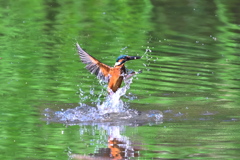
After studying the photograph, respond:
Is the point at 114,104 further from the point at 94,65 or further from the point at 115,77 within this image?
the point at 94,65

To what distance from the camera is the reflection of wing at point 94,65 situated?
26.2ft

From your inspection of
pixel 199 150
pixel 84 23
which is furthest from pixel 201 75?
pixel 84 23

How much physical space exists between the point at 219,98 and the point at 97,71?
5.62 ft

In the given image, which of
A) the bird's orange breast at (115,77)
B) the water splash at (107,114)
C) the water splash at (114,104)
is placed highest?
the bird's orange breast at (115,77)

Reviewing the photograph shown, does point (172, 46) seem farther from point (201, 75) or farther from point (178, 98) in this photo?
point (178, 98)

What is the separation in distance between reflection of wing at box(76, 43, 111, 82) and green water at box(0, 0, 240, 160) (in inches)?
23.8

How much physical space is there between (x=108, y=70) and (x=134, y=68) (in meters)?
2.58

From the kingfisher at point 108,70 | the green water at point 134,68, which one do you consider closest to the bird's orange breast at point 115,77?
the kingfisher at point 108,70

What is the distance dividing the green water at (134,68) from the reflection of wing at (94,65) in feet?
1.98

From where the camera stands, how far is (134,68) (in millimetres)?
10664

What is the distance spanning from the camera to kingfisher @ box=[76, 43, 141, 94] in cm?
799

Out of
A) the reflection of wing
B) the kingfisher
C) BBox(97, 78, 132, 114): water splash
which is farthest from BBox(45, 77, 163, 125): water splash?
the reflection of wing

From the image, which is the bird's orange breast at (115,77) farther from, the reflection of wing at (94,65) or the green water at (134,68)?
the green water at (134,68)

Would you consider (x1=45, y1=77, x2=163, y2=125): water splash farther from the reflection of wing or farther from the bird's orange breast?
the reflection of wing
